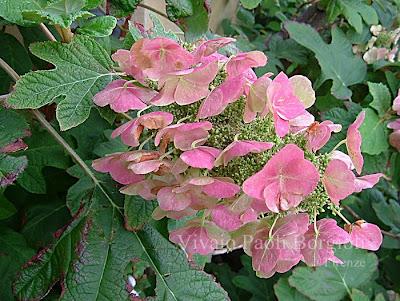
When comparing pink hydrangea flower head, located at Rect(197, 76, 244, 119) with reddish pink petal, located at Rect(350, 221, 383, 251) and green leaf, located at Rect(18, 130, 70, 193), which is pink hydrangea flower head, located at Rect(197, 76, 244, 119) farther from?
green leaf, located at Rect(18, 130, 70, 193)

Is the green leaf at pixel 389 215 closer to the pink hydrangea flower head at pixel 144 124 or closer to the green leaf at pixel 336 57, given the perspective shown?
the green leaf at pixel 336 57

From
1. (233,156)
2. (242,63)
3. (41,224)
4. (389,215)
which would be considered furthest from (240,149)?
(389,215)

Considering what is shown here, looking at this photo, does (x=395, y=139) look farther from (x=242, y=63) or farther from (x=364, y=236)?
(x=242, y=63)

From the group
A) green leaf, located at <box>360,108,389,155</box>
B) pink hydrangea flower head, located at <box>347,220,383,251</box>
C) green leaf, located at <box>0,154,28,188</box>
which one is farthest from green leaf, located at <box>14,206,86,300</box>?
green leaf, located at <box>360,108,389,155</box>

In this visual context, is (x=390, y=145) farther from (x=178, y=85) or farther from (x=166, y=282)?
(x=178, y=85)

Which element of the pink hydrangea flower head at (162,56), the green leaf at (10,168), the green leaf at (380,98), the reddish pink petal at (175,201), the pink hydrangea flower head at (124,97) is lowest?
the green leaf at (380,98)

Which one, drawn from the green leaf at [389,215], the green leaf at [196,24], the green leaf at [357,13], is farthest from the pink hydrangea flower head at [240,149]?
the green leaf at [389,215]

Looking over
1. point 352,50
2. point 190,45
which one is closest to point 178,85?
point 190,45

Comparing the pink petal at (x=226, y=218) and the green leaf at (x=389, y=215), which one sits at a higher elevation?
the pink petal at (x=226, y=218)
